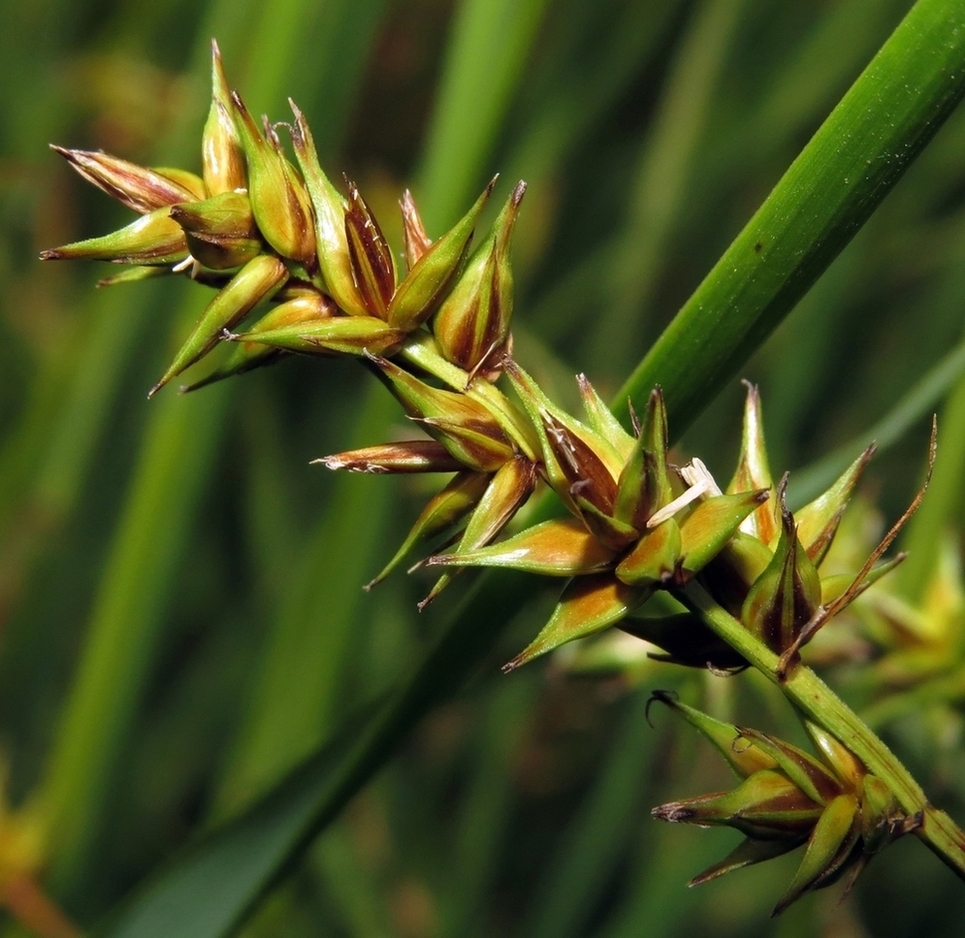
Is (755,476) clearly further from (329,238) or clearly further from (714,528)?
(329,238)

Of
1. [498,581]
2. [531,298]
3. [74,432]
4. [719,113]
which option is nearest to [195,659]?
[74,432]

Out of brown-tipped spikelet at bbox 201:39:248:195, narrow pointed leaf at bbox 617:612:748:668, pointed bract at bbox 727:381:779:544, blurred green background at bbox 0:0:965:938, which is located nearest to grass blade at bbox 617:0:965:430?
pointed bract at bbox 727:381:779:544

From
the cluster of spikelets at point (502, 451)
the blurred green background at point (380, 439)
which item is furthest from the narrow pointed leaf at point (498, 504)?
the blurred green background at point (380, 439)

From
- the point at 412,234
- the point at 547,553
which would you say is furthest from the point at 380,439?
the point at 547,553

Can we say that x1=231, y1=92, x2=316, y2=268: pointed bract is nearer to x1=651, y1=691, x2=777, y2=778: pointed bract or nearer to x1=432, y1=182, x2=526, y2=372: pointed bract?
x1=432, y1=182, x2=526, y2=372: pointed bract

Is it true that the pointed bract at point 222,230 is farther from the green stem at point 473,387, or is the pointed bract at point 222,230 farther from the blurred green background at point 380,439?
the blurred green background at point 380,439
